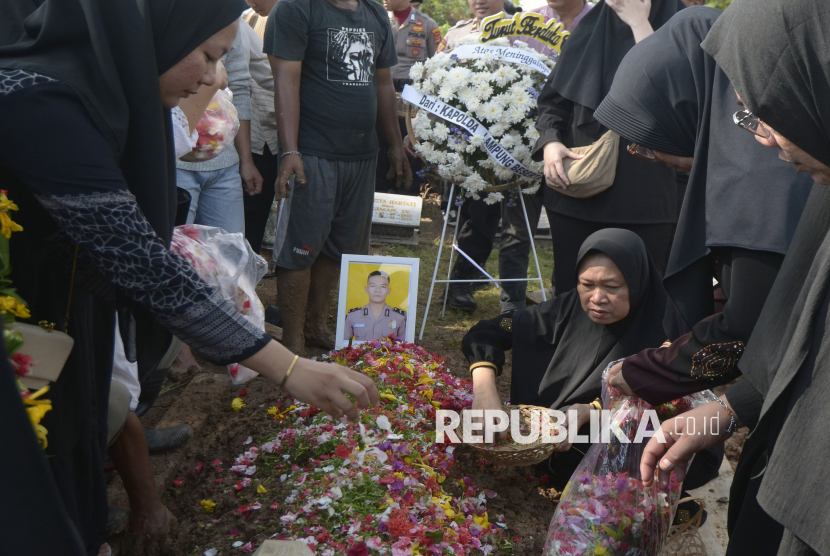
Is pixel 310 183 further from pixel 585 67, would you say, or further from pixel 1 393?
pixel 1 393

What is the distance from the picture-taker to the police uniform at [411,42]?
6.87 m

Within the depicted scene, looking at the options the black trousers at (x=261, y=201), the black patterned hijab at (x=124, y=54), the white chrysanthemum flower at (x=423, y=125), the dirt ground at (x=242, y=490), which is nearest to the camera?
the black patterned hijab at (x=124, y=54)

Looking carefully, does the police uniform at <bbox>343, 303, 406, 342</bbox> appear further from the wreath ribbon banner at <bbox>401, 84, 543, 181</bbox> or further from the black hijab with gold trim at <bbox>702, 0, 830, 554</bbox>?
the black hijab with gold trim at <bbox>702, 0, 830, 554</bbox>

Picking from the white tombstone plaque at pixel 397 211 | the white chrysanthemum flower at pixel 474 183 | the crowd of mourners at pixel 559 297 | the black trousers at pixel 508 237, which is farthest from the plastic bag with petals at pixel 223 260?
the white tombstone plaque at pixel 397 211

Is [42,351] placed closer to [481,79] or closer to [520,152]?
[520,152]

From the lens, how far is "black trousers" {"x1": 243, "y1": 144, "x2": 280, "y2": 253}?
4.62 m

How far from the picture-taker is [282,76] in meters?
3.58

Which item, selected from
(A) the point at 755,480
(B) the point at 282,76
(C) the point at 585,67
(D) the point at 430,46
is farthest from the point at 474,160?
(D) the point at 430,46

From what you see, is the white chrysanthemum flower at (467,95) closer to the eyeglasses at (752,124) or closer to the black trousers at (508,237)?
the black trousers at (508,237)

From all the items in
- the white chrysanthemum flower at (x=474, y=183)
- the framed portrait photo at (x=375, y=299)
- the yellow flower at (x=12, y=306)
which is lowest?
the framed portrait photo at (x=375, y=299)

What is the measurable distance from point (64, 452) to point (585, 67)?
2.88m

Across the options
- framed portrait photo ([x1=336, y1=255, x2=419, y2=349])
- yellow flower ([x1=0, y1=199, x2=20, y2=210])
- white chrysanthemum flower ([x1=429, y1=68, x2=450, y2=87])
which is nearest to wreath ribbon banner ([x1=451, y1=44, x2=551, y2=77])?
white chrysanthemum flower ([x1=429, y1=68, x2=450, y2=87])

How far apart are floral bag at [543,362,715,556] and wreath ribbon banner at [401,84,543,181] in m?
1.93

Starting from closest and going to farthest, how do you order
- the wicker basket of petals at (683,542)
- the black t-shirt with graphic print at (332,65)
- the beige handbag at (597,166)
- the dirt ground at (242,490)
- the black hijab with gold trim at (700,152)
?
the black hijab with gold trim at (700,152)
the wicker basket of petals at (683,542)
the dirt ground at (242,490)
the beige handbag at (597,166)
the black t-shirt with graphic print at (332,65)
